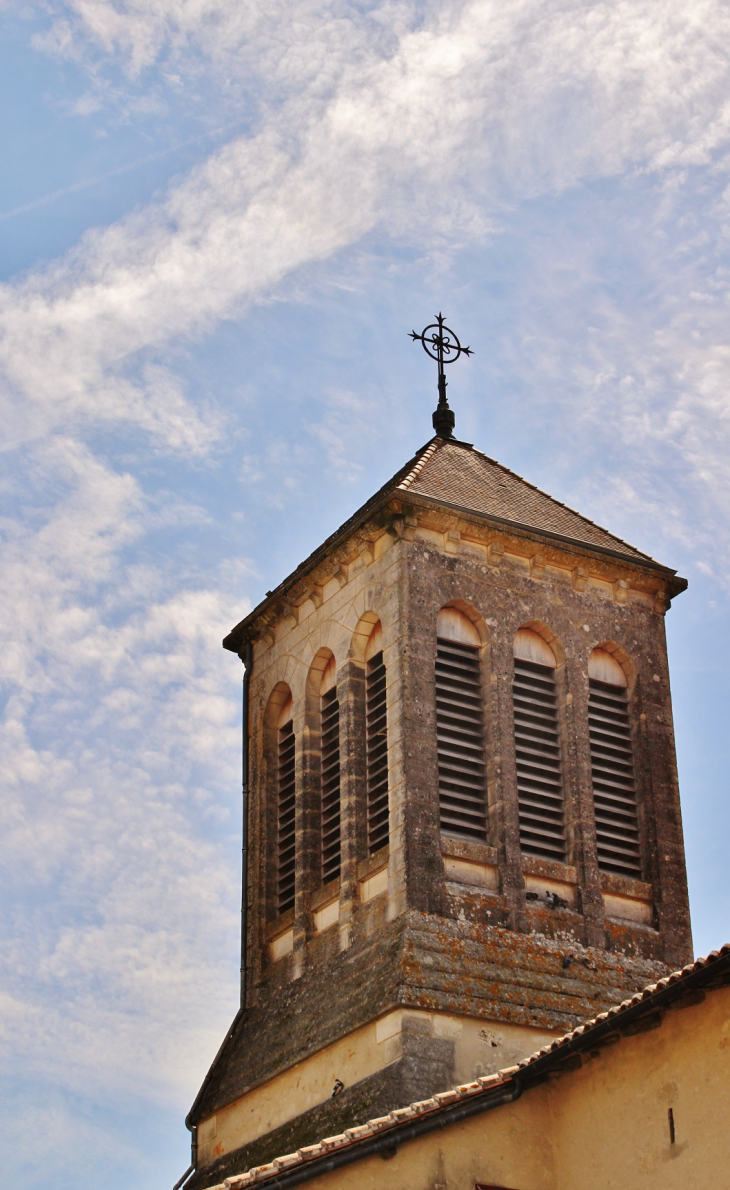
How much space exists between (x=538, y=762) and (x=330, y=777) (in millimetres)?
2473

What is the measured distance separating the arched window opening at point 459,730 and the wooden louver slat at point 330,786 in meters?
1.64

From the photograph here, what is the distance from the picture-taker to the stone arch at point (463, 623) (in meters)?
21.6

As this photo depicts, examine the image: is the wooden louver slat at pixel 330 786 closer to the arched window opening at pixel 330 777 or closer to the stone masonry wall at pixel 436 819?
the arched window opening at pixel 330 777

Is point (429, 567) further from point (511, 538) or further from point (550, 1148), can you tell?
point (550, 1148)

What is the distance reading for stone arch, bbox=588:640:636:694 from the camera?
22.5 m

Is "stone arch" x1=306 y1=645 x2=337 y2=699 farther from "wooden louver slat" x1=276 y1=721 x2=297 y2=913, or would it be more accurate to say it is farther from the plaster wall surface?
the plaster wall surface

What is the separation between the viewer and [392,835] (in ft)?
66.0

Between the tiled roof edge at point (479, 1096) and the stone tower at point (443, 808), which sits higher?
the stone tower at point (443, 808)

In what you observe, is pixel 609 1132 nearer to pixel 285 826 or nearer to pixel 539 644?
pixel 539 644

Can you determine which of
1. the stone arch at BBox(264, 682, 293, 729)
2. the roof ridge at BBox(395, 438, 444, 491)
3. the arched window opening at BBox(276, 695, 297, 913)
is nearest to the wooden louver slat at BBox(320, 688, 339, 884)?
the arched window opening at BBox(276, 695, 297, 913)

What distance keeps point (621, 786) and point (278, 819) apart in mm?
4125

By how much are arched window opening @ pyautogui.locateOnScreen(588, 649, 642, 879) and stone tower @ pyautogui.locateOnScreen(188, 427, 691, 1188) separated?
30 millimetres

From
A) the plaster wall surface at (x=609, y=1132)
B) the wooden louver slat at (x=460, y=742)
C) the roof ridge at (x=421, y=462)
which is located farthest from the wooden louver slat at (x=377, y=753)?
the plaster wall surface at (x=609, y=1132)

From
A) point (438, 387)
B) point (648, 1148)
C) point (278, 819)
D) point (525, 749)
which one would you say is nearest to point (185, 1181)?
point (278, 819)
